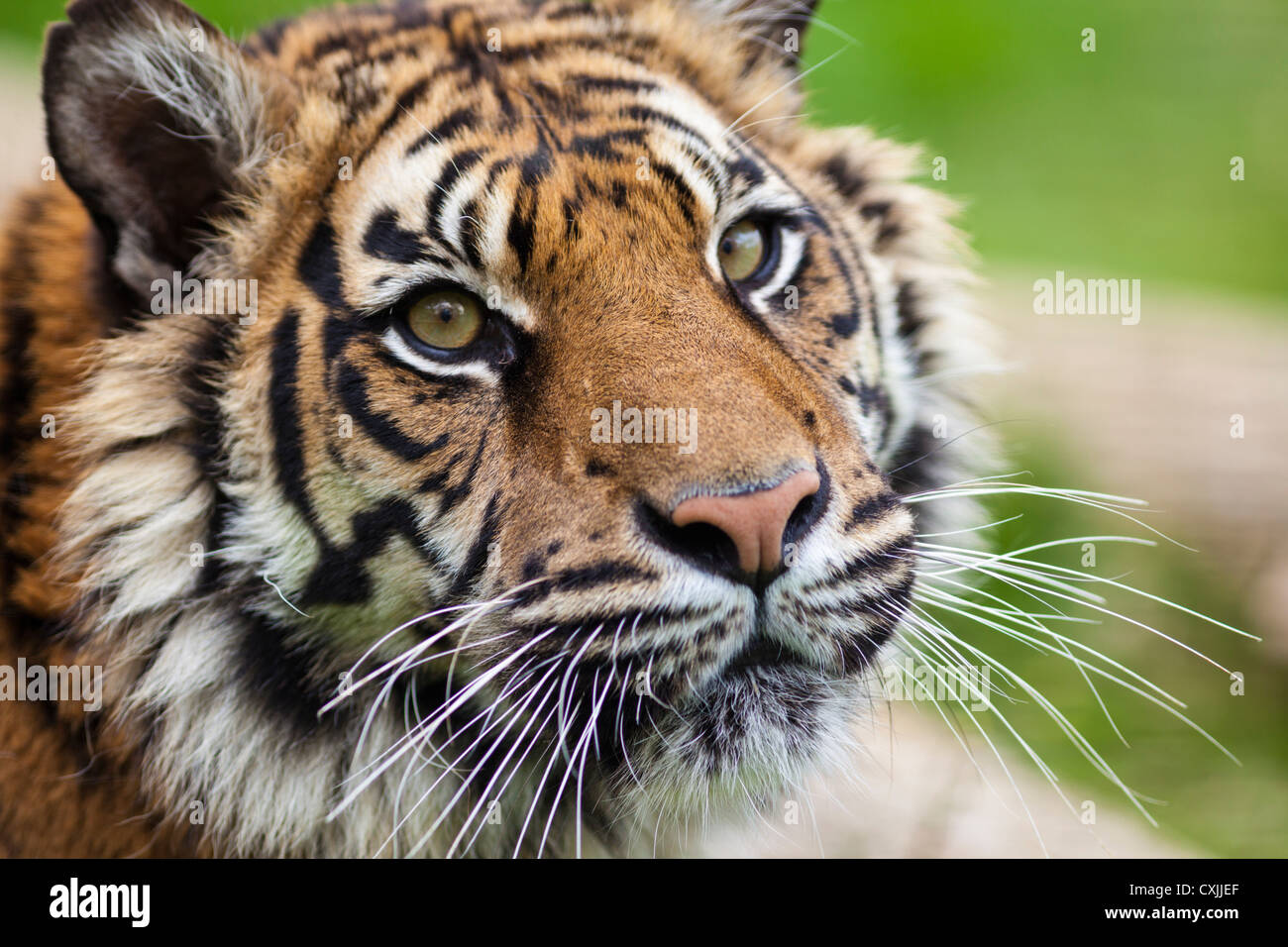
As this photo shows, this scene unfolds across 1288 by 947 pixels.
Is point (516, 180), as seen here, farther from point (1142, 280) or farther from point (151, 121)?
point (1142, 280)

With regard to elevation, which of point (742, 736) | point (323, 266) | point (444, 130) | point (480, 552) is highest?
point (444, 130)

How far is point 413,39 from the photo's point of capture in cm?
227

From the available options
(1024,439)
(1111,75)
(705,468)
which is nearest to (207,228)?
(705,468)

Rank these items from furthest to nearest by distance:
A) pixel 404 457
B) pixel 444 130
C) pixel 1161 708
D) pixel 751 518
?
pixel 1161 708 → pixel 444 130 → pixel 404 457 → pixel 751 518

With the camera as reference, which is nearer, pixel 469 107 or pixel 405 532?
pixel 405 532

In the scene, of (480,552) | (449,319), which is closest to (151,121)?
(449,319)

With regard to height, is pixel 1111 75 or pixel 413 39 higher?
pixel 1111 75

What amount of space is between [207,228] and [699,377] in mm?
930

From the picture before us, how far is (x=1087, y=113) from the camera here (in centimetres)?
737

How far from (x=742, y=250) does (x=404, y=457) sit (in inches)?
27.5

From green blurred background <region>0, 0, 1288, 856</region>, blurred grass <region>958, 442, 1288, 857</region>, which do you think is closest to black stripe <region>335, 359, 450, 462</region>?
green blurred background <region>0, 0, 1288, 856</region>

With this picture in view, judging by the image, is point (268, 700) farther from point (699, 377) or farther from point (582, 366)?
point (699, 377)

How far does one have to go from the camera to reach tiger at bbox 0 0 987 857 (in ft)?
5.90

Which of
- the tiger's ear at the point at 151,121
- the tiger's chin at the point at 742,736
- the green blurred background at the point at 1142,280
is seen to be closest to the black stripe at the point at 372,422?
the tiger's ear at the point at 151,121
